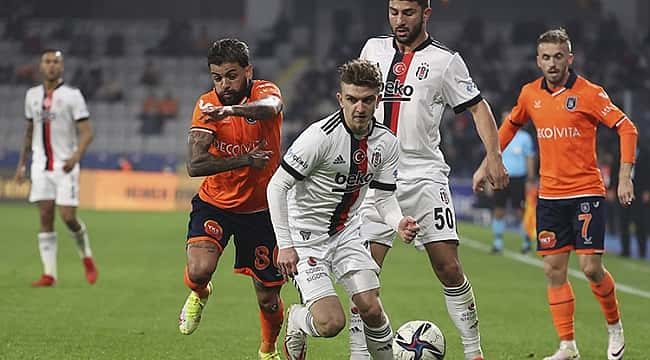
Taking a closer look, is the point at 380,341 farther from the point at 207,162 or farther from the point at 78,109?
the point at 78,109

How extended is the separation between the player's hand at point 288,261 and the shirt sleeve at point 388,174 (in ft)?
2.29

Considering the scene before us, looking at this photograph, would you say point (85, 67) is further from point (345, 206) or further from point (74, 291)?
point (345, 206)

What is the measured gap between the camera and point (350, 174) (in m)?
6.63

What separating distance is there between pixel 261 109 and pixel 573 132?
2408 millimetres

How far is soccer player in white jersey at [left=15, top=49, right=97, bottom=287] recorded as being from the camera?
12.4m

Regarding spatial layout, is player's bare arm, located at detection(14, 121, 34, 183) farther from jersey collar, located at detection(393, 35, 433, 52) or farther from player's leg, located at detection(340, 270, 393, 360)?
player's leg, located at detection(340, 270, 393, 360)

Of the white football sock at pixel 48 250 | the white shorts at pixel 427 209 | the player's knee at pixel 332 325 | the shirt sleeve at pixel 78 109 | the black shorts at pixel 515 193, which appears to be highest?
the shirt sleeve at pixel 78 109

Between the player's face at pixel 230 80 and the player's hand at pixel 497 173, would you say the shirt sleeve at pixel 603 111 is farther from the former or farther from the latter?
the player's face at pixel 230 80

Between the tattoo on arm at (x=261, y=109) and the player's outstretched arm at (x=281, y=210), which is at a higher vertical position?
the tattoo on arm at (x=261, y=109)

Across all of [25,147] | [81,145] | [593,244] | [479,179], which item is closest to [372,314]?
[479,179]

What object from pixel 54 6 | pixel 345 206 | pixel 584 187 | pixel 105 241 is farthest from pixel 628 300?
pixel 54 6

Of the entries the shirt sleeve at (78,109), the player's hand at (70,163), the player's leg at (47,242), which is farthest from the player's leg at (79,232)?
the shirt sleeve at (78,109)

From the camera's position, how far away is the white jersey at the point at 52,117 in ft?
41.0

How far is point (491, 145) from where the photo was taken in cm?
727
